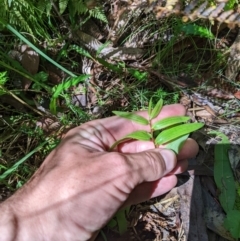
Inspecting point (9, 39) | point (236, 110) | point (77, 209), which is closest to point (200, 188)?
point (236, 110)

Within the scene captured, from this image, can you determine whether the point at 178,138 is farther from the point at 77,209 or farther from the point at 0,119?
the point at 0,119

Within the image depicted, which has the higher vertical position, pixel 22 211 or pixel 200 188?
pixel 22 211

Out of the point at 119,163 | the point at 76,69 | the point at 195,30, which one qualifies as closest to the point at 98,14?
the point at 76,69

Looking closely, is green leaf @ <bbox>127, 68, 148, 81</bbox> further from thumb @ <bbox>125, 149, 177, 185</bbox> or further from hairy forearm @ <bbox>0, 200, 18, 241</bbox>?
A: hairy forearm @ <bbox>0, 200, 18, 241</bbox>

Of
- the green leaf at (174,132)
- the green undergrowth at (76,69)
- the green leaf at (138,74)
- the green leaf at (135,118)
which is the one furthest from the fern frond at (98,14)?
the green leaf at (174,132)

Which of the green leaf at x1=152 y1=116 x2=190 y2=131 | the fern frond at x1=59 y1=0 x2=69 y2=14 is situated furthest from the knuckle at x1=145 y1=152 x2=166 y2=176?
the fern frond at x1=59 y1=0 x2=69 y2=14

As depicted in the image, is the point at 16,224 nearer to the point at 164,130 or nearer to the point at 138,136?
the point at 138,136

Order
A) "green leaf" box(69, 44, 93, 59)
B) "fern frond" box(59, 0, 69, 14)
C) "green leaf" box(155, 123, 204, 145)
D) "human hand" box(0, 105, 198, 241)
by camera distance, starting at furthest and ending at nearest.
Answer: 1. "green leaf" box(69, 44, 93, 59)
2. "fern frond" box(59, 0, 69, 14)
3. "green leaf" box(155, 123, 204, 145)
4. "human hand" box(0, 105, 198, 241)
